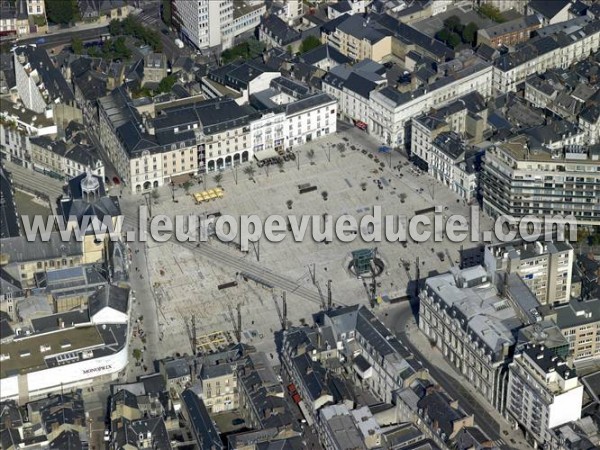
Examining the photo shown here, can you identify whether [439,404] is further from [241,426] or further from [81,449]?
[81,449]

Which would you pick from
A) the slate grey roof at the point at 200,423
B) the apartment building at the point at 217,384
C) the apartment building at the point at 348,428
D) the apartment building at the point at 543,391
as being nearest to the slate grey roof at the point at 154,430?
the slate grey roof at the point at 200,423

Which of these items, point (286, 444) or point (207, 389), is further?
point (207, 389)

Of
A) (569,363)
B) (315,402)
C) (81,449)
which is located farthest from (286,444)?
(569,363)

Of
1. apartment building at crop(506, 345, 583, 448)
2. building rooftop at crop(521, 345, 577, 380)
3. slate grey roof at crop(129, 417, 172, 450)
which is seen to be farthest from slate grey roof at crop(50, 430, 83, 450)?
building rooftop at crop(521, 345, 577, 380)

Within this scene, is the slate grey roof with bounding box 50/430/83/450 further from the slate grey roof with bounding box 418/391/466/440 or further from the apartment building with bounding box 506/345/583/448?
the apartment building with bounding box 506/345/583/448

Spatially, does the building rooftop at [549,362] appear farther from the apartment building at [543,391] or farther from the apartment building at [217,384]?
→ the apartment building at [217,384]

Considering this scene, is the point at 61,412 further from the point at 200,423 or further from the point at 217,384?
the point at 217,384

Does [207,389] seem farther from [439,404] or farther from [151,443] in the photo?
[439,404]
